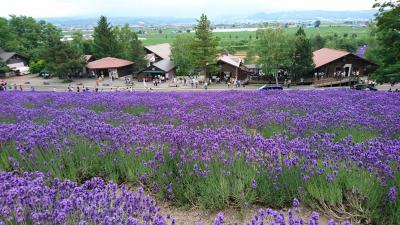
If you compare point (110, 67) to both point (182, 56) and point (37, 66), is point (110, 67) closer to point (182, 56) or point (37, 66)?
point (182, 56)

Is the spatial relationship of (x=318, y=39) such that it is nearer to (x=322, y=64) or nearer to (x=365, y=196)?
(x=322, y=64)

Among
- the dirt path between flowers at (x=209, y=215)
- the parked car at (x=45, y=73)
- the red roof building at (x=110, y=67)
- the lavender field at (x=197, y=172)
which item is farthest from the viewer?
the parked car at (x=45, y=73)

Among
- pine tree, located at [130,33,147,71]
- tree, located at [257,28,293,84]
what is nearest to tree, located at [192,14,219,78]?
tree, located at [257,28,293,84]

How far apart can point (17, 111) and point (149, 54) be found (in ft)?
173

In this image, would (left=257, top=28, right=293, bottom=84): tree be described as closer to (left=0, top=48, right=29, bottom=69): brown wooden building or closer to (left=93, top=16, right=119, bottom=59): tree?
(left=93, top=16, right=119, bottom=59): tree

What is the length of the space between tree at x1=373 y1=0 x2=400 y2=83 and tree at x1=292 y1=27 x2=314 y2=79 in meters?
14.4

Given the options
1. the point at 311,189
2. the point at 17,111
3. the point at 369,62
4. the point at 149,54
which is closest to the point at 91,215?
the point at 311,189

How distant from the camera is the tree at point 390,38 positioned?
21.7 m

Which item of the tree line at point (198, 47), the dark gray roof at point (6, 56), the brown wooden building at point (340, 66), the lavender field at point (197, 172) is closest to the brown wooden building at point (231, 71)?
the tree line at point (198, 47)

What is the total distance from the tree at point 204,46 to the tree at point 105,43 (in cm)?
2276

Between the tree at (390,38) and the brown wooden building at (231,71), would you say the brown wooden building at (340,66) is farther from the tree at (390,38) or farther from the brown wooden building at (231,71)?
the tree at (390,38)

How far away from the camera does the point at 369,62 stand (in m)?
43.8

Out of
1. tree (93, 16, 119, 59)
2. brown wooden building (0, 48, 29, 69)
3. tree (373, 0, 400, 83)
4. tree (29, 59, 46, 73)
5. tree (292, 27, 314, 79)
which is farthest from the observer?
tree (29, 59, 46, 73)

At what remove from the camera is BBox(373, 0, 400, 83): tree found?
71.2 feet
